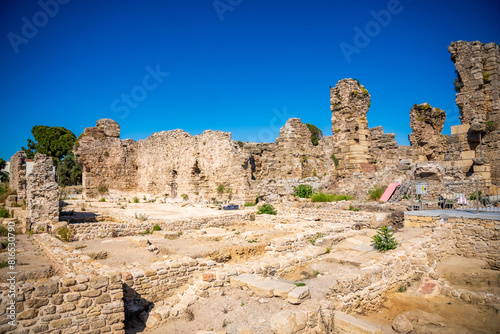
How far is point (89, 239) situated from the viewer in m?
9.82

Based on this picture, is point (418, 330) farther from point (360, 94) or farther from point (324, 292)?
point (360, 94)

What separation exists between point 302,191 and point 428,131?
9251 millimetres

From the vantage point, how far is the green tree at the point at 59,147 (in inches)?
1544

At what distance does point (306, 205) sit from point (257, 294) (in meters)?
8.39

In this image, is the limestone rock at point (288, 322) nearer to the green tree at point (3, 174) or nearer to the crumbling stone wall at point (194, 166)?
the crumbling stone wall at point (194, 166)

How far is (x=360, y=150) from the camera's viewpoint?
14438 millimetres

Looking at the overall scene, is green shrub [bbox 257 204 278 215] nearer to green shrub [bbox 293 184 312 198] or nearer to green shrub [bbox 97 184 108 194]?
green shrub [bbox 293 184 312 198]

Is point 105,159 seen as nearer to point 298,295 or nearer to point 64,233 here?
point 64,233

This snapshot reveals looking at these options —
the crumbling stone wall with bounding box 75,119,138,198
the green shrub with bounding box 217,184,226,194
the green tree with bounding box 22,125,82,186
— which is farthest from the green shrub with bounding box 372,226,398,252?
the green tree with bounding box 22,125,82,186

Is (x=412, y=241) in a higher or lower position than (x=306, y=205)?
lower

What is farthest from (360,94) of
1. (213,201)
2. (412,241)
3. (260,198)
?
(213,201)

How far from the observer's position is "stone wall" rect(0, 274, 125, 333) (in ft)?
12.2

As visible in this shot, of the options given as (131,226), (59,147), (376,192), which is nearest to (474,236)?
(376,192)

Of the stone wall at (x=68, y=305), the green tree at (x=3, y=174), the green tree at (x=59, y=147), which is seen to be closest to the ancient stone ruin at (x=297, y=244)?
the stone wall at (x=68, y=305)
